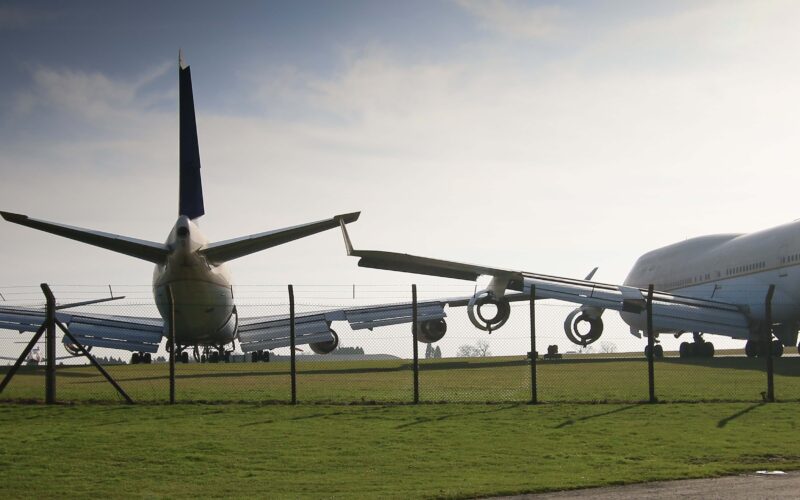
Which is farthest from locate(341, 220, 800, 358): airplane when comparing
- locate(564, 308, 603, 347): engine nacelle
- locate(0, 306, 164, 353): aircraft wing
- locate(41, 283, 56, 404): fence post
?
locate(0, 306, 164, 353): aircraft wing

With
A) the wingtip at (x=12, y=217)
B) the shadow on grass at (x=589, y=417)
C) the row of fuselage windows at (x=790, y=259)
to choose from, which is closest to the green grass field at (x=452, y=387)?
the shadow on grass at (x=589, y=417)

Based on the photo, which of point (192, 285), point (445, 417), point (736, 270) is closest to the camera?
point (445, 417)

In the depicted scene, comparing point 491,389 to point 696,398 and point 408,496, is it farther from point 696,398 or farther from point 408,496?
point 408,496

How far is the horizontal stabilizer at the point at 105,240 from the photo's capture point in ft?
77.0

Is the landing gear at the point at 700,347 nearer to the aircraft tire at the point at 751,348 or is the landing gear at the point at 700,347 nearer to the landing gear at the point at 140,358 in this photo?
the aircraft tire at the point at 751,348

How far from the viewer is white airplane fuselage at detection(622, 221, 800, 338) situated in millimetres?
39438

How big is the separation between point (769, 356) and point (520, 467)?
29.6 feet

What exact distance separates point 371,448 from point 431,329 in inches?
1332

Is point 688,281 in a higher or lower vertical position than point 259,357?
higher

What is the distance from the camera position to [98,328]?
135 ft

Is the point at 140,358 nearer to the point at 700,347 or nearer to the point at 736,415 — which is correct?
the point at 700,347

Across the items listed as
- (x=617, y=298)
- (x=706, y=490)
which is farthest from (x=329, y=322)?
(x=706, y=490)

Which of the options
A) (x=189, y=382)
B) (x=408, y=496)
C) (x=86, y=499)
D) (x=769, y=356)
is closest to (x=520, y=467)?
(x=408, y=496)

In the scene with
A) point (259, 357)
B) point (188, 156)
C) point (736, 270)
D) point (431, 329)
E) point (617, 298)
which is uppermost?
point (188, 156)
